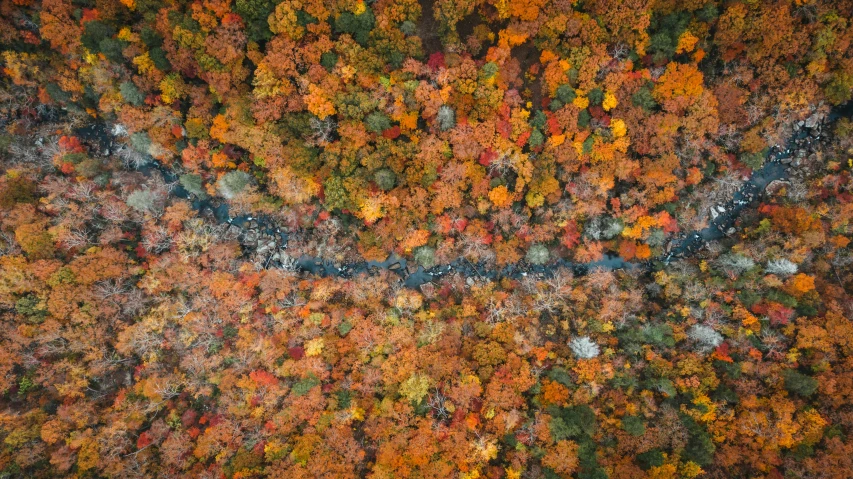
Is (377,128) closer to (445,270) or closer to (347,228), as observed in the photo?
(347,228)

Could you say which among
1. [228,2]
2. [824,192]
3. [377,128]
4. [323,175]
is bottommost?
[323,175]

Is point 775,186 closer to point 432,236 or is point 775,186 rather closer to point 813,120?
point 813,120

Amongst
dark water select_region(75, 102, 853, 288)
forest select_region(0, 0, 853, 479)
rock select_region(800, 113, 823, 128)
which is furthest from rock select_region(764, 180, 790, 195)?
rock select_region(800, 113, 823, 128)

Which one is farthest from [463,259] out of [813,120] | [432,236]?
[813,120]

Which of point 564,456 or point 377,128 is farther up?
point 377,128

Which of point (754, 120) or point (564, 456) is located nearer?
point (564, 456)

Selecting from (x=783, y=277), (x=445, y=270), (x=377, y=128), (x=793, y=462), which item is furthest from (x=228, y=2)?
(x=793, y=462)
